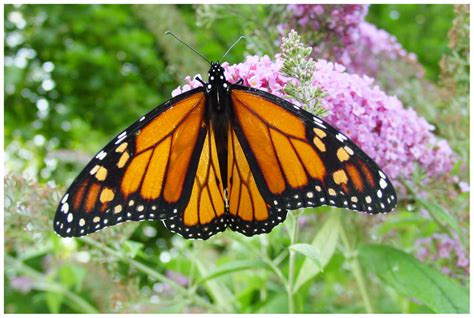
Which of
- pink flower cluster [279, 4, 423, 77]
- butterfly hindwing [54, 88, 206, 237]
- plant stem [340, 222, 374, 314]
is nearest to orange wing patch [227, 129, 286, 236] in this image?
butterfly hindwing [54, 88, 206, 237]

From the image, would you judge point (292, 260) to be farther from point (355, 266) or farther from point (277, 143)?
point (355, 266)

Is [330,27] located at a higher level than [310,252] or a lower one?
higher

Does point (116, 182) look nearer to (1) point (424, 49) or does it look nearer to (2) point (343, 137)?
(2) point (343, 137)

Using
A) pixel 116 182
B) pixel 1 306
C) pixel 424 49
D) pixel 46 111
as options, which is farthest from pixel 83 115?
pixel 116 182

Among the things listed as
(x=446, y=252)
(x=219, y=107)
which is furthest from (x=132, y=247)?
(x=446, y=252)

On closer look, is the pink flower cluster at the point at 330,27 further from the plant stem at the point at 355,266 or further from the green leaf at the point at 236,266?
the green leaf at the point at 236,266

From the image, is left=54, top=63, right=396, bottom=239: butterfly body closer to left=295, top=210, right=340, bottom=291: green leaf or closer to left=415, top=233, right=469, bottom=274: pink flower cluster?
left=295, top=210, right=340, bottom=291: green leaf
